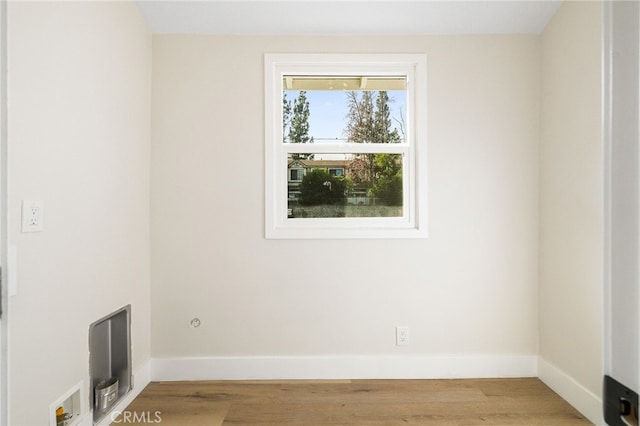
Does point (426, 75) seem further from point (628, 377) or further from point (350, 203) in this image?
point (628, 377)

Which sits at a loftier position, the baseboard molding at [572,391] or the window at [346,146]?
the window at [346,146]

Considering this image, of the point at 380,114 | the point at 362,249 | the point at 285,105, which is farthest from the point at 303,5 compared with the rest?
the point at 362,249

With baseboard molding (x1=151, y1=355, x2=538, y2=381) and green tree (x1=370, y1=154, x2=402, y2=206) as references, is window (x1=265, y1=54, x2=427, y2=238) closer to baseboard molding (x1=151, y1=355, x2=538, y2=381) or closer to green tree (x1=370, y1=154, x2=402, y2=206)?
green tree (x1=370, y1=154, x2=402, y2=206)

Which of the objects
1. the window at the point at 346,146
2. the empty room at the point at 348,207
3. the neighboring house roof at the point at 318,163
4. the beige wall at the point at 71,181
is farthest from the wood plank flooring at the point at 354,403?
the neighboring house roof at the point at 318,163

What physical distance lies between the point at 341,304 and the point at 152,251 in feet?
4.41

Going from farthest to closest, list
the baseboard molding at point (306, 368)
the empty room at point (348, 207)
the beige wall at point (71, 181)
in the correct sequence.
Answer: the baseboard molding at point (306, 368)
the empty room at point (348, 207)
the beige wall at point (71, 181)

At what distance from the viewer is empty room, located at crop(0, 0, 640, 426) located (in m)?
2.45

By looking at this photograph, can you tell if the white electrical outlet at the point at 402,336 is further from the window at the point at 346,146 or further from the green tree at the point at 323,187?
the green tree at the point at 323,187

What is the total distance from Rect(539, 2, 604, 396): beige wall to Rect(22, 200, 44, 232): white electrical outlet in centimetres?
265

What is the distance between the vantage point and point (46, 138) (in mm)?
Answer: 1681

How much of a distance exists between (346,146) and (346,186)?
28cm

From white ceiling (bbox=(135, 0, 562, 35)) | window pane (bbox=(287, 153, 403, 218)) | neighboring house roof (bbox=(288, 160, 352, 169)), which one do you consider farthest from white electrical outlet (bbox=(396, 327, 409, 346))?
white ceiling (bbox=(135, 0, 562, 35))

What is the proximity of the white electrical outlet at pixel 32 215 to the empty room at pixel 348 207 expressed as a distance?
2.17ft

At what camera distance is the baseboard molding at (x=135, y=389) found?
7.06ft
